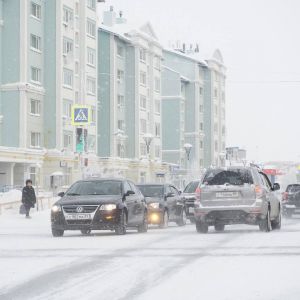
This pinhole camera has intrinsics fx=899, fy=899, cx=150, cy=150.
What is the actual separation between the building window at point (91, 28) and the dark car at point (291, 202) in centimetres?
3915

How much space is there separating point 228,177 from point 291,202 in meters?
13.6

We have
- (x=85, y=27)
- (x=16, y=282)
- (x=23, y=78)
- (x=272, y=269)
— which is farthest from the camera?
(x=85, y=27)

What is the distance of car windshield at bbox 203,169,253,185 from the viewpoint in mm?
21469

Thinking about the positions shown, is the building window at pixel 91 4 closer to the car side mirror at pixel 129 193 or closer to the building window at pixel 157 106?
the building window at pixel 157 106

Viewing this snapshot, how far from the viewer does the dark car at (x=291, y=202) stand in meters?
34.4

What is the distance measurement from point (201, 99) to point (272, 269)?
335 ft

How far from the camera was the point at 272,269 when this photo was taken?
1122 centimetres

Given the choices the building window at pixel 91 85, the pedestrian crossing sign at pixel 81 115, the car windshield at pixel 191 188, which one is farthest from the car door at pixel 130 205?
the building window at pixel 91 85

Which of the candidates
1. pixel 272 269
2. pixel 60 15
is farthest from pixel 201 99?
pixel 272 269

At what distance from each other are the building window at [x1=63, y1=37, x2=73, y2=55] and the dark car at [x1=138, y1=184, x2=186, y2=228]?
1600 inches

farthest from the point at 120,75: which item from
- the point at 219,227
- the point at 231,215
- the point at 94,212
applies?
the point at 94,212

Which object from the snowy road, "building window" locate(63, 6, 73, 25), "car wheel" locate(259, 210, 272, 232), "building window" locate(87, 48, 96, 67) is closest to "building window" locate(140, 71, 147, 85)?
"building window" locate(87, 48, 96, 67)

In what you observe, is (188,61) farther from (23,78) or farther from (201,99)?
(23,78)

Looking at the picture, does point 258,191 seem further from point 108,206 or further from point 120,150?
point 120,150
